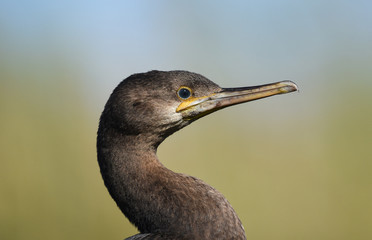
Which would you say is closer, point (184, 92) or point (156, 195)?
point (156, 195)

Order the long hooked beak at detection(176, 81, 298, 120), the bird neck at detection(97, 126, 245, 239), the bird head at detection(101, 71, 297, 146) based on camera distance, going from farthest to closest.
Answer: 1. the long hooked beak at detection(176, 81, 298, 120)
2. the bird head at detection(101, 71, 297, 146)
3. the bird neck at detection(97, 126, 245, 239)

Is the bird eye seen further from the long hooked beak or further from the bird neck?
the bird neck

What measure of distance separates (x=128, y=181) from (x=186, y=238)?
45cm

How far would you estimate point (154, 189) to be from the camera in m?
2.99

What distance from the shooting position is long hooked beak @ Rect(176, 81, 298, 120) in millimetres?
3230

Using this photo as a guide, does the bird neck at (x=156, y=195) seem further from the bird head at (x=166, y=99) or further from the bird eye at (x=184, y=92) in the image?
the bird eye at (x=184, y=92)

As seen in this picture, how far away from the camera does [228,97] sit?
3.28m

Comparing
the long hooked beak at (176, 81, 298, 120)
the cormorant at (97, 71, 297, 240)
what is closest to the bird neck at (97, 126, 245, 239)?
the cormorant at (97, 71, 297, 240)

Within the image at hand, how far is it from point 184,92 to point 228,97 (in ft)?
0.83

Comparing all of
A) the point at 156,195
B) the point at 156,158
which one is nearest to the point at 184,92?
the point at 156,158

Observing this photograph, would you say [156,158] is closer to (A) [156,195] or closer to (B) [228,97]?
(A) [156,195]
